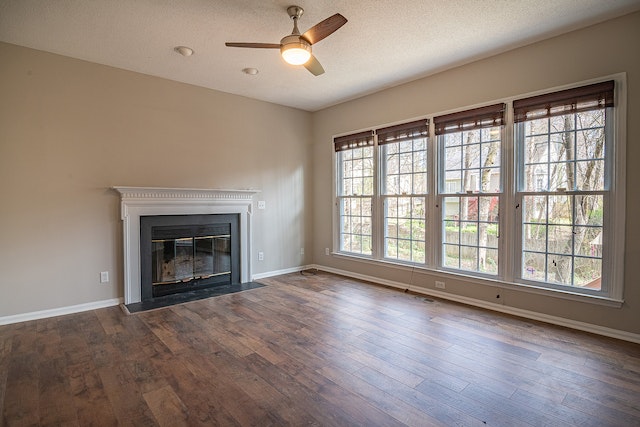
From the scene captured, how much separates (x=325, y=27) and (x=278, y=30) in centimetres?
84

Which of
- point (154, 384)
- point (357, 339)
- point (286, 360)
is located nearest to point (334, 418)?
point (286, 360)

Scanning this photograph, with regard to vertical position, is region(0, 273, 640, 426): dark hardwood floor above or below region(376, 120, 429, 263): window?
below

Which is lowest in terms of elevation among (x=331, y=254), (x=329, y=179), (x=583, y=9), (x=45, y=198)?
(x=331, y=254)

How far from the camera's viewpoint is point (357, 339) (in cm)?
289

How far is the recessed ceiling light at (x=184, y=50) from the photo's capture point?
3345 mm

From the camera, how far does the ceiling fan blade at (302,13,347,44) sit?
228 cm

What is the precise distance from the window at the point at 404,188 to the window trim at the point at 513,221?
11cm

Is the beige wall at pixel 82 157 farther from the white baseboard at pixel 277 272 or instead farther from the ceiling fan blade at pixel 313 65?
the ceiling fan blade at pixel 313 65

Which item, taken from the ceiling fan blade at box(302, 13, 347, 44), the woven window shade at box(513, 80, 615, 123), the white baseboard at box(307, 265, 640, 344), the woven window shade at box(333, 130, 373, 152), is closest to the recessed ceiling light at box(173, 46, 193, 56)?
the ceiling fan blade at box(302, 13, 347, 44)

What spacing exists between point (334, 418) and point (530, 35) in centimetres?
376

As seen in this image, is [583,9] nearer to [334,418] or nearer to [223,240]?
[334,418]

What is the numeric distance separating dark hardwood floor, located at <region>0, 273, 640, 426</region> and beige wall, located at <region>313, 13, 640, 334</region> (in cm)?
26

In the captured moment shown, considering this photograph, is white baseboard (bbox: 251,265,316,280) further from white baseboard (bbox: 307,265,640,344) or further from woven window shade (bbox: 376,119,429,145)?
woven window shade (bbox: 376,119,429,145)

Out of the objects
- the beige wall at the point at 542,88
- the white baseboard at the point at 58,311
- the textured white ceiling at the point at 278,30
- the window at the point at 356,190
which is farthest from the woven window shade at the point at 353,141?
the white baseboard at the point at 58,311
